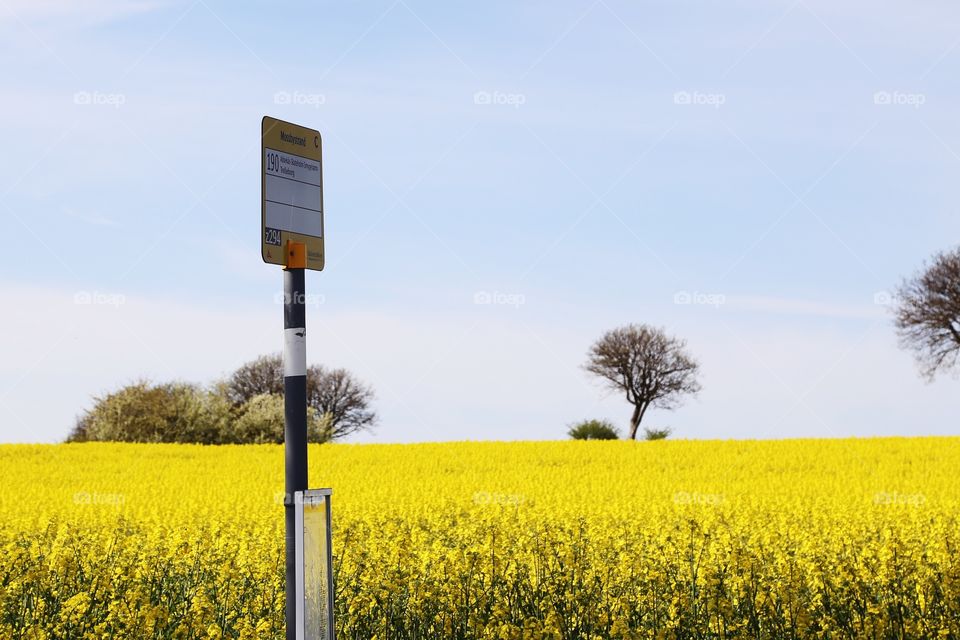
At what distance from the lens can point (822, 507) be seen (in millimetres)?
12758

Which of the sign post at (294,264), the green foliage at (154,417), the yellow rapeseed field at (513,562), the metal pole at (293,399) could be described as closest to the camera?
the sign post at (294,264)

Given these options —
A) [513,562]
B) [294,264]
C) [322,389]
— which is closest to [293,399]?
[294,264]

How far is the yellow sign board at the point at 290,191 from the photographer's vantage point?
628 cm

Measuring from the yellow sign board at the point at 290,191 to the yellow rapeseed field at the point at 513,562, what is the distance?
2.45 metres

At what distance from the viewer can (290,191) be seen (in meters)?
6.50

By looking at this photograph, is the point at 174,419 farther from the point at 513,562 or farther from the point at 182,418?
the point at 513,562

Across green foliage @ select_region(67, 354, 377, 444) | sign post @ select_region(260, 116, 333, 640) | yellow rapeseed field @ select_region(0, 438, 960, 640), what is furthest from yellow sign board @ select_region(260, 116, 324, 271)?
green foliage @ select_region(67, 354, 377, 444)

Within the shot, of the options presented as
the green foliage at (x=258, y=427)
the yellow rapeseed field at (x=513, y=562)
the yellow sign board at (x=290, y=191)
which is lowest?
the yellow rapeseed field at (x=513, y=562)

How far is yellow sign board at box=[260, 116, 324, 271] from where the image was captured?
6281mm

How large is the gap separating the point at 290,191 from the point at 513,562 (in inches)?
157

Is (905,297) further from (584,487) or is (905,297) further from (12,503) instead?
(12,503)

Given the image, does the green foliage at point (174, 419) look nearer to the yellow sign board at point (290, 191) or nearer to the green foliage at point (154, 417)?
the green foliage at point (154, 417)

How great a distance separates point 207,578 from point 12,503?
8058 mm

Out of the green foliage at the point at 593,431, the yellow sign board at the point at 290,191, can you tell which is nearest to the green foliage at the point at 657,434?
the green foliage at the point at 593,431
